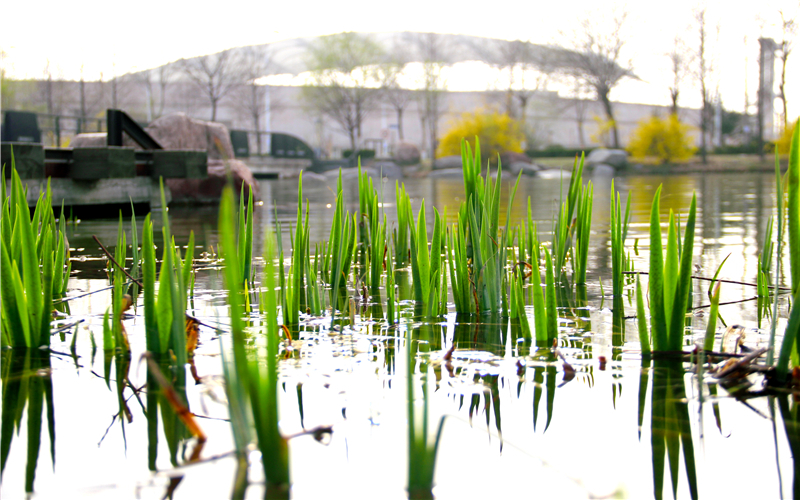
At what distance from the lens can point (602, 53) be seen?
30.4 metres

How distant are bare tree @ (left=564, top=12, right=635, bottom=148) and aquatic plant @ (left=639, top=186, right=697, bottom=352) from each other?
3057 cm

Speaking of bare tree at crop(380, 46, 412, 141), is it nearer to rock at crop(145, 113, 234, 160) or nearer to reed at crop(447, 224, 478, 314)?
rock at crop(145, 113, 234, 160)

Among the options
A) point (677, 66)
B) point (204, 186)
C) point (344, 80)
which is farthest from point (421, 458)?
point (344, 80)

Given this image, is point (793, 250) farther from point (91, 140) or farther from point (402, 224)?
point (91, 140)

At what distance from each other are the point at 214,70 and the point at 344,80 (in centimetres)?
619

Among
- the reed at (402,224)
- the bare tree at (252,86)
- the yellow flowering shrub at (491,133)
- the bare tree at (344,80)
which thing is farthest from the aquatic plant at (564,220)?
the bare tree at (252,86)

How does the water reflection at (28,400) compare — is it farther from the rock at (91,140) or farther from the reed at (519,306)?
the rock at (91,140)

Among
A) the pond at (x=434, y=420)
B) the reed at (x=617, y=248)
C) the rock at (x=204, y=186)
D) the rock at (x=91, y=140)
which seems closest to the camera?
the pond at (x=434, y=420)

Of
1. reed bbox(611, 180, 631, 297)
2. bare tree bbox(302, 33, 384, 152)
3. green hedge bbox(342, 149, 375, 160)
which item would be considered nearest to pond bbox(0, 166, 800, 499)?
reed bbox(611, 180, 631, 297)

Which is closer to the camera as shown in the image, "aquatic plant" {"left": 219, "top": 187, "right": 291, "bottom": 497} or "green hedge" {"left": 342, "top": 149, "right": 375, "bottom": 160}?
"aquatic plant" {"left": 219, "top": 187, "right": 291, "bottom": 497}

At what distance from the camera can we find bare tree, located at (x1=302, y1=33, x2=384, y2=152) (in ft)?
109

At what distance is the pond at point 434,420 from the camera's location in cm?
76

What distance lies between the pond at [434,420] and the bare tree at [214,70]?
32700 mm

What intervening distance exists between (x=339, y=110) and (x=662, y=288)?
3374 centimetres
